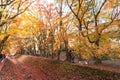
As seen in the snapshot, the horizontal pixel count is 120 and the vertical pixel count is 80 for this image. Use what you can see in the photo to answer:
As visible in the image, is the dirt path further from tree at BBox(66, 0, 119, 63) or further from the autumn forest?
tree at BBox(66, 0, 119, 63)

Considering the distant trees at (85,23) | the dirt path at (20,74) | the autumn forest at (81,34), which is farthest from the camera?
the distant trees at (85,23)

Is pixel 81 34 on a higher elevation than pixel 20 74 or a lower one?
higher

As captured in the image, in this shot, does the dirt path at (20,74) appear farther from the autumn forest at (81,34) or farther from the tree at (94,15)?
the tree at (94,15)

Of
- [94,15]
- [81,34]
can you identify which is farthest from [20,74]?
[94,15]

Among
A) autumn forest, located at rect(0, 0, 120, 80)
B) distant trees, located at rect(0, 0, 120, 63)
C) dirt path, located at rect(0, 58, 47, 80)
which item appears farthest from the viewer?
distant trees, located at rect(0, 0, 120, 63)

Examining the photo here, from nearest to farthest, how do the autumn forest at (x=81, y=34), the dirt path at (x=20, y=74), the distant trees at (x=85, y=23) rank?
1. the autumn forest at (x=81, y=34)
2. the dirt path at (x=20, y=74)
3. the distant trees at (x=85, y=23)

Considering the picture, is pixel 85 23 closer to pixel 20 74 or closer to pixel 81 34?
pixel 81 34

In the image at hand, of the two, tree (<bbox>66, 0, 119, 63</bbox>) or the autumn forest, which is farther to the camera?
tree (<bbox>66, 0, 119, 63</bbox>)

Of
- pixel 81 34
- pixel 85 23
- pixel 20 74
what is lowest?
pixel 20 74

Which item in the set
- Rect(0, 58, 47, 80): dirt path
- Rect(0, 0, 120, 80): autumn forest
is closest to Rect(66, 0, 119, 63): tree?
Rect(0, 0, 120, 80): autumn forest

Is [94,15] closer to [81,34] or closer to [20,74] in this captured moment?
[81,34]

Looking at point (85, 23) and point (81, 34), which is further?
point (85, 23)

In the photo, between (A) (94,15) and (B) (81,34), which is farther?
(A) (94,15)

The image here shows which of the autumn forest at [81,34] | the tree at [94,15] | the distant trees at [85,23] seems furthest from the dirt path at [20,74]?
the tree at [94,15]
